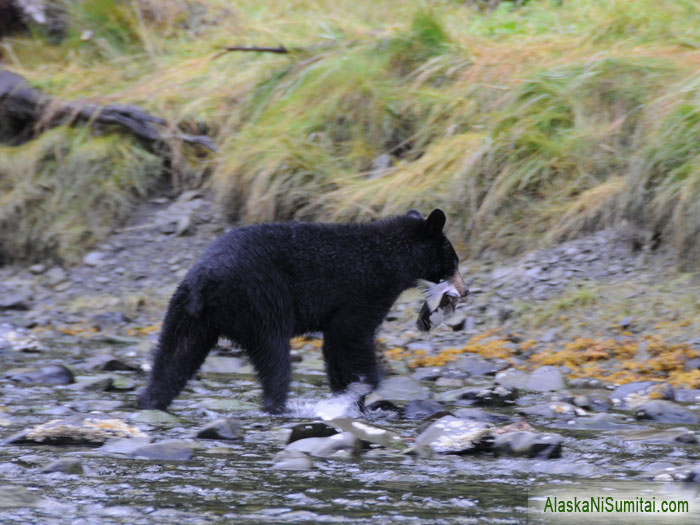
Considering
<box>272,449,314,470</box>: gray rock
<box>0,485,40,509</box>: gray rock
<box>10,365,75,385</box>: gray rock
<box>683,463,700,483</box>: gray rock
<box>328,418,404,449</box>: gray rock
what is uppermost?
<box>0,485,40,509</box>: gray rock

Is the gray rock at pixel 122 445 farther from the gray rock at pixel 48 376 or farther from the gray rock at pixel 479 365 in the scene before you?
the gray rock at pixel 479 365

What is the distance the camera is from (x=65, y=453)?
4297mm

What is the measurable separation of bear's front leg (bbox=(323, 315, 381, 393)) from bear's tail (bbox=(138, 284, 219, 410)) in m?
0.74

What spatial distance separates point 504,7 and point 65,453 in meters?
8.87

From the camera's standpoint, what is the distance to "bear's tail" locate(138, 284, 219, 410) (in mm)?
5195

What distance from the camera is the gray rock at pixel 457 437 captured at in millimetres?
4406

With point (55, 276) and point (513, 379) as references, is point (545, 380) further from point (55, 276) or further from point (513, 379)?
point (55, 276)

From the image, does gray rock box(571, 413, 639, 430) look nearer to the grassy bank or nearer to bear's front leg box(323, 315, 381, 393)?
bear's front leg box(323, 315, 381, 393)

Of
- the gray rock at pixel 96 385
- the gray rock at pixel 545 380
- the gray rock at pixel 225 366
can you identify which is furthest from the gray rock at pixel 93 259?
the gray rock at pixel 545 380

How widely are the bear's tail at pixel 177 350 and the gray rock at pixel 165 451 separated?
3.18 ft

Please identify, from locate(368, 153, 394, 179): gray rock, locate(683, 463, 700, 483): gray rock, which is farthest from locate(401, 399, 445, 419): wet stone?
locate(368, 153, 394, 179): gray rock

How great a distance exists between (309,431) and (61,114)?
6851 millimetres

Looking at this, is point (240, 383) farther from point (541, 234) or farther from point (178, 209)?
point (178, 209)

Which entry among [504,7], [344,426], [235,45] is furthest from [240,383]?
[504,7]
